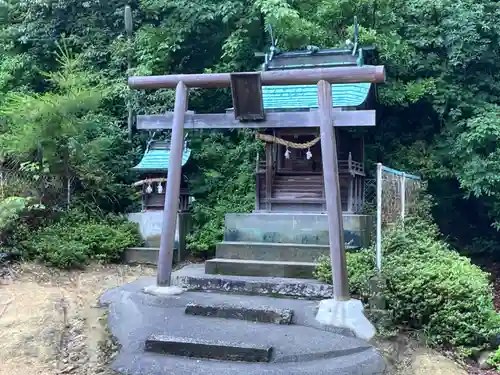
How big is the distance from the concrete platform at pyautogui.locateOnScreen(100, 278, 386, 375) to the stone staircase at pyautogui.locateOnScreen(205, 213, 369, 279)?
1.37 meters

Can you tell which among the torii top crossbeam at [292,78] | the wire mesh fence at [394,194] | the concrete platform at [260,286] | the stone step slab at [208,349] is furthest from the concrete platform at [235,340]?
the torii top crossbeam at [292,78]

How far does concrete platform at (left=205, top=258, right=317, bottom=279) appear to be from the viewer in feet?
27.4

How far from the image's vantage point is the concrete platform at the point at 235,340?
5.27 m

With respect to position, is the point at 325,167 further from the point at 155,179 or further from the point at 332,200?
the point at 155,179

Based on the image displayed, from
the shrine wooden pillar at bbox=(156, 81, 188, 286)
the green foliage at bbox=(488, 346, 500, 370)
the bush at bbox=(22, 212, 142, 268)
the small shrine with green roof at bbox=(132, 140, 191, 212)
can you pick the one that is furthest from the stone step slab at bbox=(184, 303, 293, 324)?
the small shrine with green roof at bbox=(132, 140, 191, 212)

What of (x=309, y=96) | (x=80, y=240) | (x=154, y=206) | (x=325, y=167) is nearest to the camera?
(x=325, y=167)

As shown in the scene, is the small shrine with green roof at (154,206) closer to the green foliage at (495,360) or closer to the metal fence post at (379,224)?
the metal fence post at (379,224)

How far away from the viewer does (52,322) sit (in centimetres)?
672

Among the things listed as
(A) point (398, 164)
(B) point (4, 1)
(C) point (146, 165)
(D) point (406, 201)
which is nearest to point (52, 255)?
(C) point (146, 165)

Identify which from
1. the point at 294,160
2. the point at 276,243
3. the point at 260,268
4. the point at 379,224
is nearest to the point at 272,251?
the point at 276,243

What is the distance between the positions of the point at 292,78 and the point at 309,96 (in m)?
3.69

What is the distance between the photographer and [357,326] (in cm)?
609

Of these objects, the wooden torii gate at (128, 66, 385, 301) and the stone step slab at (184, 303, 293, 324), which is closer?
the stone step slab at (184, 303, 293, 324)

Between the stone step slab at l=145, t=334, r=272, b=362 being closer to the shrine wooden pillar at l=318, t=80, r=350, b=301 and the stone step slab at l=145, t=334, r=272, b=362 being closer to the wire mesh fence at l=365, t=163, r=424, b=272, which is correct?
the shrine wooden pillar at l=318, t=80, r=350, b=301
